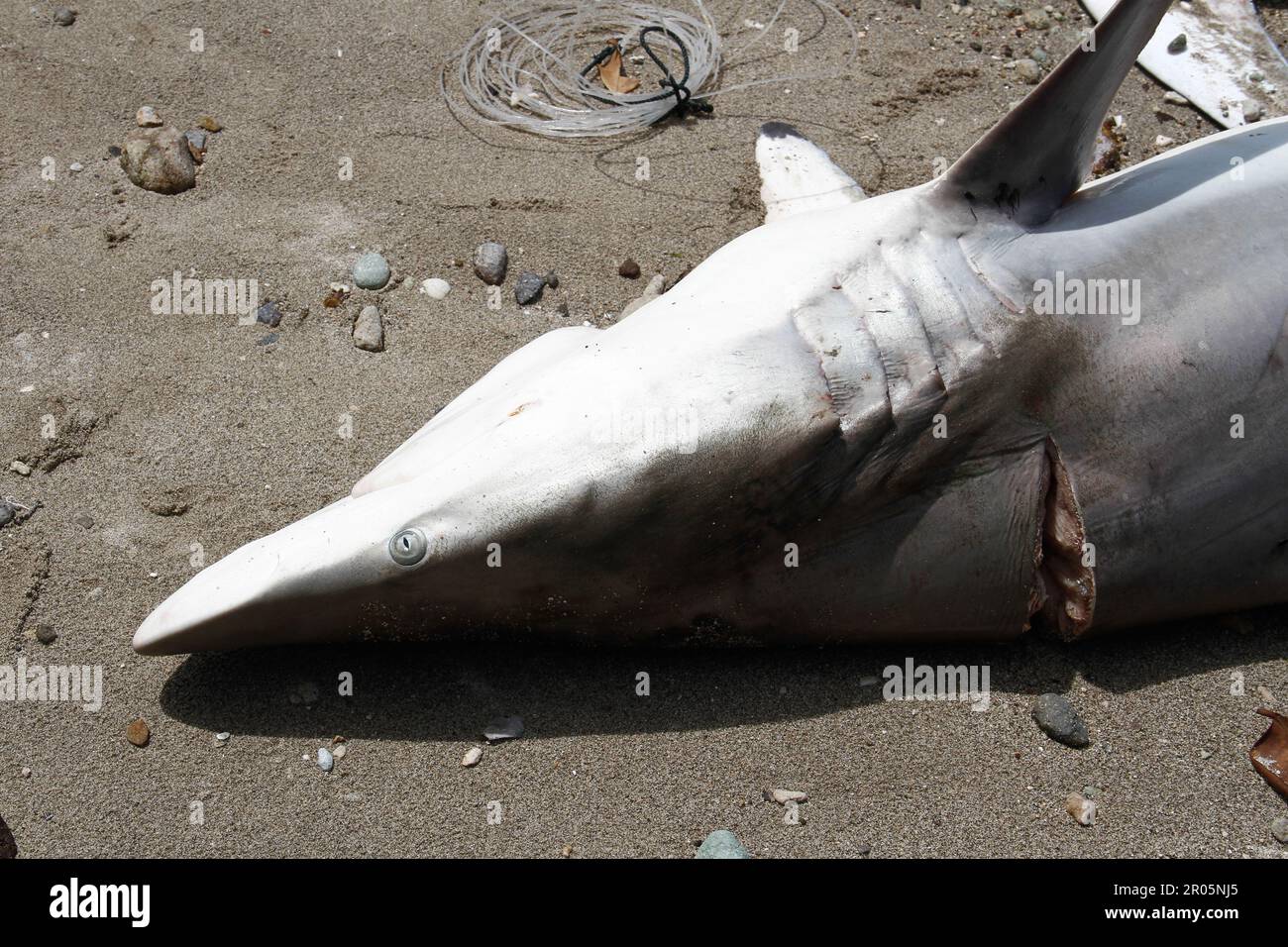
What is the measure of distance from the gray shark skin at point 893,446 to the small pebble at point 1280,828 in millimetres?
615

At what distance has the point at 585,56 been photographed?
582 cm

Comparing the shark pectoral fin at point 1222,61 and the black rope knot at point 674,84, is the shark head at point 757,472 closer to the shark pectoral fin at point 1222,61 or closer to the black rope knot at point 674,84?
the black rope knot at point 674,84

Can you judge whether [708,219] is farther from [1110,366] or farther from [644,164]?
[1110,366]

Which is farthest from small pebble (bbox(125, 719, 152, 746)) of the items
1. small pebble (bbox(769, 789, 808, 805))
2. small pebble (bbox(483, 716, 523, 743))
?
small pebble (bbox(769, 789, 808, 805))

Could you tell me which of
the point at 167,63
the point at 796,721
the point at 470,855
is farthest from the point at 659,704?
the point at 167,63

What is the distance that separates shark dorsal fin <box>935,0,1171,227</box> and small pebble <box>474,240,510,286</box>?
1.75 meters

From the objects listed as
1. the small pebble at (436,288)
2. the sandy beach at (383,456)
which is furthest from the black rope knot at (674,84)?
the small pebble at (436,288)

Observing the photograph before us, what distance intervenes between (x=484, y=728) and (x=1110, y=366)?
1.97 m

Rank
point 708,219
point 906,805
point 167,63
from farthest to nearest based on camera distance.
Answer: point 167,63
point 708,219
point 906,805

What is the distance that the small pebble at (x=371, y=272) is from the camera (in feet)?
15.7

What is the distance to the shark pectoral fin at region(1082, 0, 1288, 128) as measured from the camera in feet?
18.6

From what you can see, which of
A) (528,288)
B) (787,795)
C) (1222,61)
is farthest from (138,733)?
(1222,61)

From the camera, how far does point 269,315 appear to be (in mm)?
4668

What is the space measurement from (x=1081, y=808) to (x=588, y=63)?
3.79m
